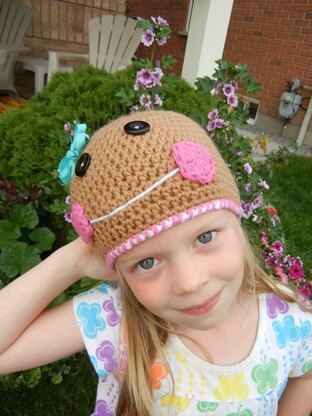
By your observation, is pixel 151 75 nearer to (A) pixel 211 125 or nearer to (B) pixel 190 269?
(A) pixel 211 125

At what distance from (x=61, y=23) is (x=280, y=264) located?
5.68 metres

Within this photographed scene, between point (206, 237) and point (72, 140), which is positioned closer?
point (206, 237)

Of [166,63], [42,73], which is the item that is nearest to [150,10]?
[42,73]

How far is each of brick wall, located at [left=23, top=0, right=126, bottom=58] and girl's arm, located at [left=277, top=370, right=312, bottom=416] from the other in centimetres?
621

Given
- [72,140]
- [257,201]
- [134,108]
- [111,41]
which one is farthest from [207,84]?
[111,41]

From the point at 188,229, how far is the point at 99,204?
0.74 feet

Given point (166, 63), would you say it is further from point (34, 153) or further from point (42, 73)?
point (42, 73)

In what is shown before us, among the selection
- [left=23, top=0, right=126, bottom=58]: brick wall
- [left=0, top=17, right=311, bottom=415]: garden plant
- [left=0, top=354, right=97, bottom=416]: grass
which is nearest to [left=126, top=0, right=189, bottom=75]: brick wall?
[left=23, top=0, right=126, bottom=58]: brick wall

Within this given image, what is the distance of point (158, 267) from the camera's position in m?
0.93

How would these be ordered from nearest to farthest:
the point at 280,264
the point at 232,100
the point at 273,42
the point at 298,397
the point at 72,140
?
1. the point at 298,397
2. the point at 72,140
3. the point at 232,100
4. the point at 280,264
5. the point at 273,42

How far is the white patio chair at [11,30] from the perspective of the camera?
5002 millimetres

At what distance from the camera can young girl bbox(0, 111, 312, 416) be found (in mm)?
894

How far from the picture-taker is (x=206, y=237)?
0.95 meters

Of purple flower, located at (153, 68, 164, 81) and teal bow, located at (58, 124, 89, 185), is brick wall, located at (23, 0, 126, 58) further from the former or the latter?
teal bow, located at (58, 124, 89, 185)
